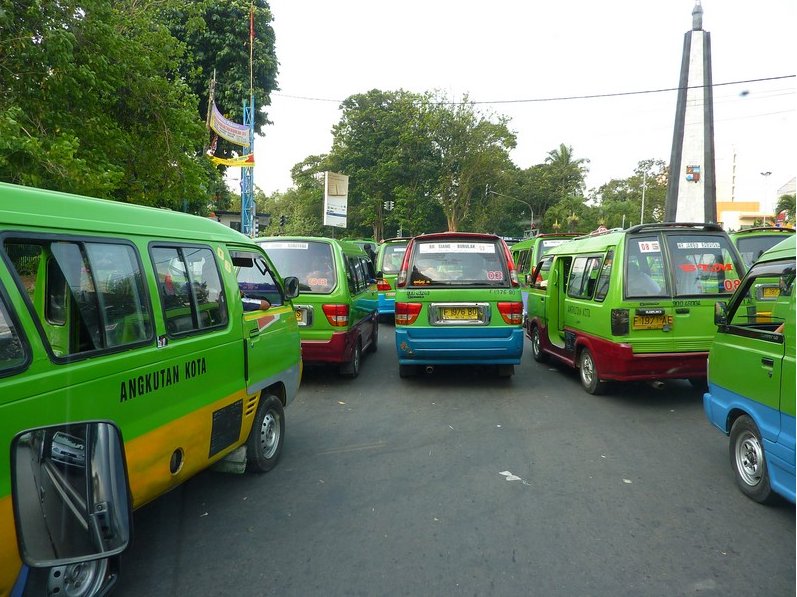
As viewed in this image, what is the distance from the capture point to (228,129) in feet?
62.6

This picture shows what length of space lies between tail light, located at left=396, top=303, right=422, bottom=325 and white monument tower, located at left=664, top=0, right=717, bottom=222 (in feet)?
85.1

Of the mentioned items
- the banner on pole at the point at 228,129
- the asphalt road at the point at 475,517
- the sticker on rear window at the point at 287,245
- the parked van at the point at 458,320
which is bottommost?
the asphalt road at the point at 475,517

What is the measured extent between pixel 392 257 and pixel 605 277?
27.3 feet

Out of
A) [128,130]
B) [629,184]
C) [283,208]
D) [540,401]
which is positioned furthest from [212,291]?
[629,184]

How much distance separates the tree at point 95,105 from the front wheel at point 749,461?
733cm

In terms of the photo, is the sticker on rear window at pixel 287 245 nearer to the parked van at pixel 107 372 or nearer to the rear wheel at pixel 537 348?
the parked van at pixel 107 372

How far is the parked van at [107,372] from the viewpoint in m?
2.14

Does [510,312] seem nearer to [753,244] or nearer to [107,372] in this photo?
[107,372]

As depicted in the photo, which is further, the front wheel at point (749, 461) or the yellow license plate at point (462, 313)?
the yellow license plate at point (462, 313)

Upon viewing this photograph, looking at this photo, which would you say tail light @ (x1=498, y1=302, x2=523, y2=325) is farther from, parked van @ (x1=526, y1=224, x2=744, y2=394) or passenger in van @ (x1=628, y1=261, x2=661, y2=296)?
passenger in van @ (x1=628, y1=261, x2=661, y2=296)

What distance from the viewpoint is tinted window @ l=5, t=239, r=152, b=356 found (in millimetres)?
2717

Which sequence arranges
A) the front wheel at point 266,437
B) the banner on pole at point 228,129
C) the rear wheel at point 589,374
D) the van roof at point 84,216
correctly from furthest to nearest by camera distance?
the banner on pole at point 228,129, the rear wheel at point 589,374, the front wheel at point 266,437, the van roof at point 84,216

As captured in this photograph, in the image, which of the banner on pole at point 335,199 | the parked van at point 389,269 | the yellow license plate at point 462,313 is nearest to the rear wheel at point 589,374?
the yellow license plate at point 462,313

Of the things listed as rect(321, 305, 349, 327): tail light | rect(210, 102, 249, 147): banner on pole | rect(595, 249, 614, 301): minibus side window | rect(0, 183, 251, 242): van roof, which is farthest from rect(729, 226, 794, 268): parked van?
rect(210, 102, 249, 147): banner on pole
